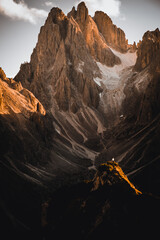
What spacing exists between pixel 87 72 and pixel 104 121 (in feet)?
107

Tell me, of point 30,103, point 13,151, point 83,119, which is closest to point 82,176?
point 13,151

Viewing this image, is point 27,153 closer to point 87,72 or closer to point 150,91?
point 150,91

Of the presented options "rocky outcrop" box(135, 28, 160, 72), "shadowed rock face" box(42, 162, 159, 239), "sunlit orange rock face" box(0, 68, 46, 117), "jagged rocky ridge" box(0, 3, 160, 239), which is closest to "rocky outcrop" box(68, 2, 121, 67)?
"jagged rocky ridge" box(0, 3, 160, 239)

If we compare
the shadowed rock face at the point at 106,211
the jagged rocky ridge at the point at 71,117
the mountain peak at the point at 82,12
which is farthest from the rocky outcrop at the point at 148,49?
the shadowed rock face at the point at 106,211

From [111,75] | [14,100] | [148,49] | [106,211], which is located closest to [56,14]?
[111,75]

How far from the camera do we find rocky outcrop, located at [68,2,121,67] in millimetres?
174375

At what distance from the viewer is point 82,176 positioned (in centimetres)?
Result: 7256

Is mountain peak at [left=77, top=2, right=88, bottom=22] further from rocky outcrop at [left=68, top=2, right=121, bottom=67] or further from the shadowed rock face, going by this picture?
the shadowed rock face

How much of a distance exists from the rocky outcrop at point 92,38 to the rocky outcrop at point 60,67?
1478cm

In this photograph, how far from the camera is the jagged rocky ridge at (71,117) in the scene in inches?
2194

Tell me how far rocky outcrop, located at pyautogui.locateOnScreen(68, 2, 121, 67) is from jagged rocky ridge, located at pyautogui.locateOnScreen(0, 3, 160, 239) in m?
0.63

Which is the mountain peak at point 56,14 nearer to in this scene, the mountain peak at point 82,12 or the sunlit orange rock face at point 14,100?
the mountain peak at point 82,12

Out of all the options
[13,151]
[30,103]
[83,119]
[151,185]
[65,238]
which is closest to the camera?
[65,238]

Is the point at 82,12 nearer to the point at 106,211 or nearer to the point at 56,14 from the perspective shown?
the point at 56,14
